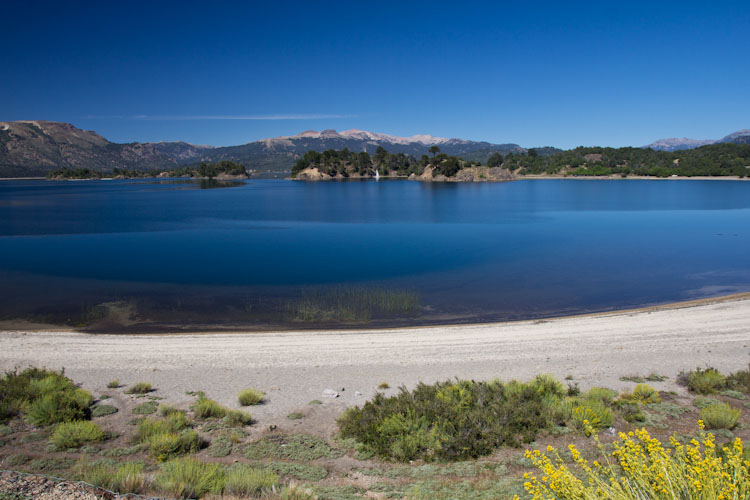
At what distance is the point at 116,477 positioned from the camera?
19.1ft

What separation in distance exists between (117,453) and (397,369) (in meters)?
6.79

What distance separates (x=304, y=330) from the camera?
54.6 ft

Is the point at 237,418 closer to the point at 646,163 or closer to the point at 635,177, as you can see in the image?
the point at 635,177

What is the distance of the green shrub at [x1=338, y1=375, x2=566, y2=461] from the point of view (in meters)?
7.49

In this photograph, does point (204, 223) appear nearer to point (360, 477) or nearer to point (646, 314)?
point (646, 314)

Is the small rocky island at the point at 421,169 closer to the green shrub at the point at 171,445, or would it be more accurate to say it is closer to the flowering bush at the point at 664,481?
the green shrub at the point at 171,445

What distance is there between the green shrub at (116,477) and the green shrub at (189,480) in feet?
0.73

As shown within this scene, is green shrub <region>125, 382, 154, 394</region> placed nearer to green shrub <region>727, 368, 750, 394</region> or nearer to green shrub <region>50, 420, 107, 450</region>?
green shrub <region>50, 420, 107, 450</region>

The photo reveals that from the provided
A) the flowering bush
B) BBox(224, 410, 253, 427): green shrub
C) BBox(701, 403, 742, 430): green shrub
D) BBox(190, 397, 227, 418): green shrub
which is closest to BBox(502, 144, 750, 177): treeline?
BBox(701, 403, 742, 430): green shrub

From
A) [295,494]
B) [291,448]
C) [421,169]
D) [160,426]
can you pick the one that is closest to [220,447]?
[291,448]

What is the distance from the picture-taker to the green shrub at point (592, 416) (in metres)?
8.18

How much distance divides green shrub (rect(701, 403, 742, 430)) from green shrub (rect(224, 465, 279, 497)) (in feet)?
24.3

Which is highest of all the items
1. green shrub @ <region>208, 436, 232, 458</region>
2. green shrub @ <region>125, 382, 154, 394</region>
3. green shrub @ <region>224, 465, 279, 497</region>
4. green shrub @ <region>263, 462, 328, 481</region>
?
green shrub @ <region>224, 465, 279, 497</region>

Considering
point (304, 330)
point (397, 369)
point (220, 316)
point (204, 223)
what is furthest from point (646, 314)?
point (204, 223)
